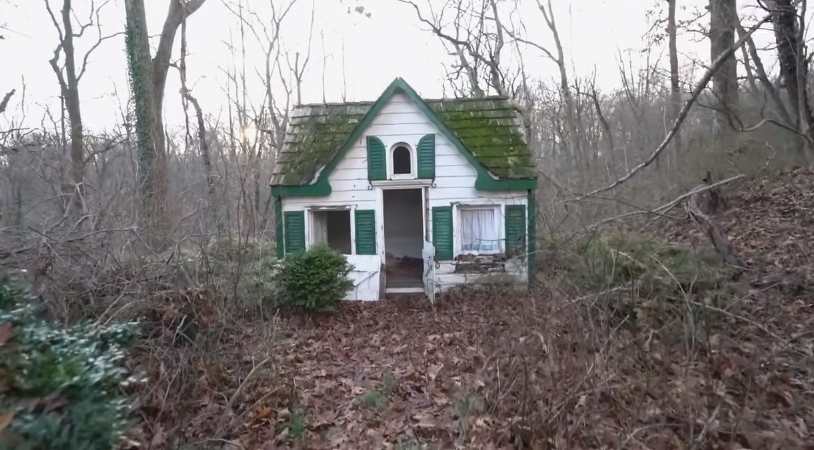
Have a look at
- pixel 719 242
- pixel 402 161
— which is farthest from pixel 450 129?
pixel 719 242

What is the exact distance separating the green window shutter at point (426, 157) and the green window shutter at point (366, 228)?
4.29ft

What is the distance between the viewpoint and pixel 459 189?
10.4 m

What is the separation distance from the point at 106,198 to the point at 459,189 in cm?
617

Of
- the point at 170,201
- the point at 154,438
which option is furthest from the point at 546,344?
the point at 170,201

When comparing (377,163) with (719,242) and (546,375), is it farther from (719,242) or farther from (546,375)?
(546,375)

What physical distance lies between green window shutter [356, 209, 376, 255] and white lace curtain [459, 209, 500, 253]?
1775 millimetres

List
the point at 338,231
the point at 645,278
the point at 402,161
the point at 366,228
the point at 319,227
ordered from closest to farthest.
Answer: the point at 645,278 → the point at 366,228 → the point at 402,161 → the point at 319,227 → the point at 338,231

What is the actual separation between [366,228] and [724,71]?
27.9ft

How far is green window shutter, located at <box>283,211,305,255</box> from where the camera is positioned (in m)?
10.5

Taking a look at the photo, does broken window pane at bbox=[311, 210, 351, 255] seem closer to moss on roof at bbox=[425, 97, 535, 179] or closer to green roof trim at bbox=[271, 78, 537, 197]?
green roof trim at bbox=[271, 78, 537, 197]

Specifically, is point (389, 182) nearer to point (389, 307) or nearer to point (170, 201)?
point (389, 307)

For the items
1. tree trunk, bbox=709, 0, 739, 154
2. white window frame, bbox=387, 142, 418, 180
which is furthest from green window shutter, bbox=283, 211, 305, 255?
tree trunk, bbox=709, 0, 739, 154

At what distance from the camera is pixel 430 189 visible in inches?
412

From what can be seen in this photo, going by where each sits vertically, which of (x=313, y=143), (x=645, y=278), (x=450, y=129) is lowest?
(x=645, y=278)
